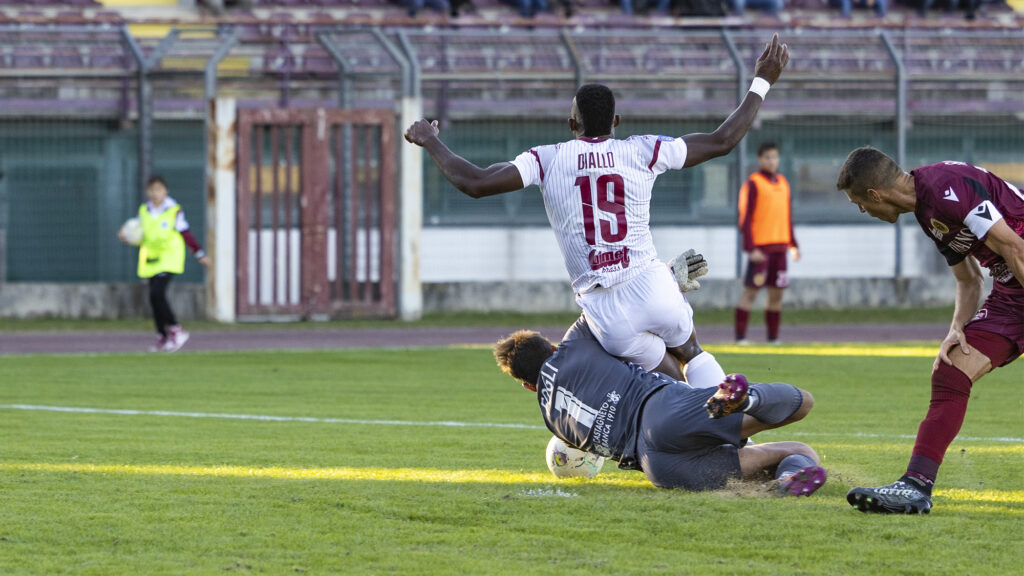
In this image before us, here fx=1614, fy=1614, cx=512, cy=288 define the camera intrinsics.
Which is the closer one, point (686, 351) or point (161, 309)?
point (686, 351)

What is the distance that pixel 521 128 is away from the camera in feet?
73.0

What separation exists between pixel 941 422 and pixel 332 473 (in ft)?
9.11

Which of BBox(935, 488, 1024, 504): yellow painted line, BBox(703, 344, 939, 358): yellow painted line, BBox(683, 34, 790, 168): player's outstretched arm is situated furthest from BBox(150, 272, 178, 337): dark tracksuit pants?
BBox(935, 488, 1024, 504): yellow painted line

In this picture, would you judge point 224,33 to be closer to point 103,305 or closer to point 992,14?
point 103,305

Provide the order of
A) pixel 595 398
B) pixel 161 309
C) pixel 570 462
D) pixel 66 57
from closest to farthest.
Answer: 1. pixel 595 398
2. pixel 570 462
3. pixel 161 309
4. pixel 66 57

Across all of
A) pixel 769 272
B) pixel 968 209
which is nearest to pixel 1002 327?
pixel 968 209

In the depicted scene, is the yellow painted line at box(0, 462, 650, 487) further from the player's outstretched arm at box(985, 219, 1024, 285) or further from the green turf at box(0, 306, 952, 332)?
the green turf at box(0, 306, 952, 332)

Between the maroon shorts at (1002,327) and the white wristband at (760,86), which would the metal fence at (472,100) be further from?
the maroon shorts at (1002,327)

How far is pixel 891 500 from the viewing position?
6.11 m

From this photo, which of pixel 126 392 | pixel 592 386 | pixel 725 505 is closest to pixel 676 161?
pixel 592 386

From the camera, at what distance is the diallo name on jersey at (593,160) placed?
735 centimetres

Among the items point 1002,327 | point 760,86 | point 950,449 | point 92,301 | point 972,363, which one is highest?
point 760,86

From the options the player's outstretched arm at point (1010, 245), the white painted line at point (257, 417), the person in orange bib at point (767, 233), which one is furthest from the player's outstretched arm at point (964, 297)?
the person in orange bib at point (767, 233)

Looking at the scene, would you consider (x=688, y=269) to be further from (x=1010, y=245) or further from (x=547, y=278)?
(x=547, y=278)
